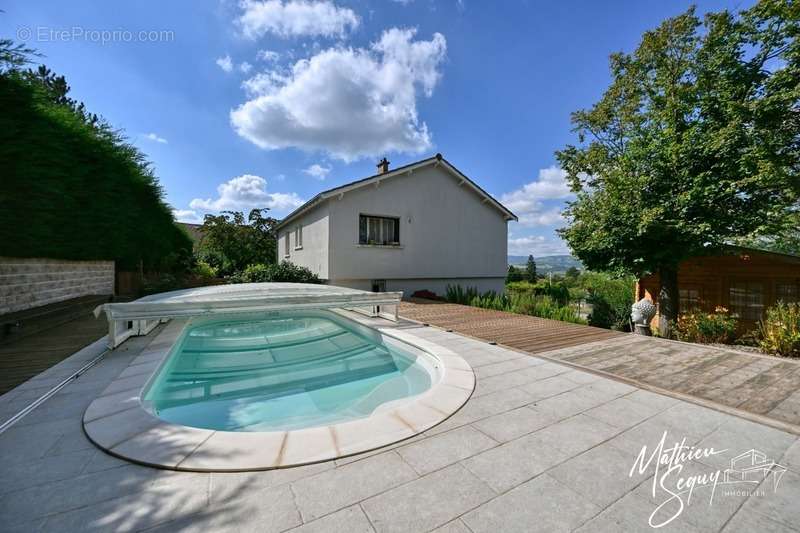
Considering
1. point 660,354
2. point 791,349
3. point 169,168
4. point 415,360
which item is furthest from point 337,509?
point 169,168

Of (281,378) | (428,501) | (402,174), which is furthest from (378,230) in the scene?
(428,501)

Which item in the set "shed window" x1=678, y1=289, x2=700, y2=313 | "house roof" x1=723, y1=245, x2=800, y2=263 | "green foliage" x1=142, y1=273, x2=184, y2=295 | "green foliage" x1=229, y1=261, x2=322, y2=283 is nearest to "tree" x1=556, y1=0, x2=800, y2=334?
"house roof" x1=723, y1=245, x2=800, y2=263

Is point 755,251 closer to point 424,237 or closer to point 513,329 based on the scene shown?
point 513,329

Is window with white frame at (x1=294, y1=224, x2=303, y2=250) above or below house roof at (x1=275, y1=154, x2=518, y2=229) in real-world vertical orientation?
below

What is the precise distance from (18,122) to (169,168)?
7368mm

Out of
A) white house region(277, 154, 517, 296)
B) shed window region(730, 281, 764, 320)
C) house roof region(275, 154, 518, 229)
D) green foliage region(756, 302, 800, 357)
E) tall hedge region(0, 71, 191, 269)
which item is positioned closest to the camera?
green foliage region(756, 302, 800, 357)

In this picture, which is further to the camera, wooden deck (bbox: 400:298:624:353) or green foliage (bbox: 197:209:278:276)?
green foliage (bbox: 197:209:278:276)

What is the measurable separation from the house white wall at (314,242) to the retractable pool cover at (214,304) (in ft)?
A: 17.7

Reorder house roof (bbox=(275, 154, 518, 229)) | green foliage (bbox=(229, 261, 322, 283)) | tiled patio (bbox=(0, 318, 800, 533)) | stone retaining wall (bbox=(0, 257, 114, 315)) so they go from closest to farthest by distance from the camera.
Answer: tiled patio (bbox=(0, 318, 800, 533)) < stone retaining wall (bbox=(0, 257, 114, 315)) < house roof (bbox=(275, 154, 518, 229)) < green foliage (bbox=(229, 261, 322, 283))

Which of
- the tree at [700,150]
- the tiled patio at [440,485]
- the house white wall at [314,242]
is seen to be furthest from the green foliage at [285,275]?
the tree at [700,150]

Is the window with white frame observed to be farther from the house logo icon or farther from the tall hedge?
the house logo icon

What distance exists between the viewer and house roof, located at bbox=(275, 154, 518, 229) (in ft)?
39.2

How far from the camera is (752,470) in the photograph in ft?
7.16

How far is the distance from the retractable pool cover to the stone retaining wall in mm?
1902
